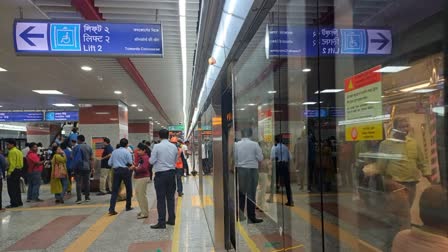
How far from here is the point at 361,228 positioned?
62.9 inches

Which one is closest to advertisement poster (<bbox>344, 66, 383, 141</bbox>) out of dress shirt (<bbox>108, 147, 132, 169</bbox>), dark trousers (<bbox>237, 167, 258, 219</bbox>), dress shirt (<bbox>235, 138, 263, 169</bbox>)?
dress shirt (<bbox>235, 138, 263, 169</bbox>)

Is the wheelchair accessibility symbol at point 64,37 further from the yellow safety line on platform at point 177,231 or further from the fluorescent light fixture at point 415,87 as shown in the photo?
the fluorescent light fixture at point 415,87

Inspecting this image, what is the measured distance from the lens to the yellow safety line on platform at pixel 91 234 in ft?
15.8

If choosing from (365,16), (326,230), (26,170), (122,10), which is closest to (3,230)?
(26,170)

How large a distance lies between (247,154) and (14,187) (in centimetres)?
727

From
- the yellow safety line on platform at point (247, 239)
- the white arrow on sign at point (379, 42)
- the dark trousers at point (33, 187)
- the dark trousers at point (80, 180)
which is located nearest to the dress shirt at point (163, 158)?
the yellow safety line on platform at point (247, 239)

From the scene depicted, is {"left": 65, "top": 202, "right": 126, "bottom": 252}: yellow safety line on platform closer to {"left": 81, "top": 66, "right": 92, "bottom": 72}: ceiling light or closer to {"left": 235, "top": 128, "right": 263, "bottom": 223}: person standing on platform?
{"left": 235, "top": 128, "right": 263, "bottom": 223}: person standing on platform

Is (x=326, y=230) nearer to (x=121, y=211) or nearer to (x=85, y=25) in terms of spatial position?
(x=85, y=25)

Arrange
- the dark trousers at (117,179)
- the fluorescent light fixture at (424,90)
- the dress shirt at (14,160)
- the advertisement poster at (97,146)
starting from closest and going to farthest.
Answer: the fluorescent light fixture at (424,90) < the dark trousers at (117,179) < the dress shirt at (14,160) < the advertisement poster at (97,146)

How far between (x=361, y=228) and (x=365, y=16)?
912 millimetres

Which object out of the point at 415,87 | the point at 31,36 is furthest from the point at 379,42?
the point at 31,36

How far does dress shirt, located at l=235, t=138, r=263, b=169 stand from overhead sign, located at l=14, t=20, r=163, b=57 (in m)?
2.53

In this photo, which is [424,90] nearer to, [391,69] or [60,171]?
[391,69]

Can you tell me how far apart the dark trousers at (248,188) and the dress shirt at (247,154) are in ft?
0.16
